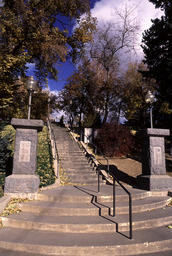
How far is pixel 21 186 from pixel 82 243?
120 inches

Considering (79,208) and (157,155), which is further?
(157,155)

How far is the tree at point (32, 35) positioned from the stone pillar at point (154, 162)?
6785mm

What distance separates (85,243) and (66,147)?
10448mm

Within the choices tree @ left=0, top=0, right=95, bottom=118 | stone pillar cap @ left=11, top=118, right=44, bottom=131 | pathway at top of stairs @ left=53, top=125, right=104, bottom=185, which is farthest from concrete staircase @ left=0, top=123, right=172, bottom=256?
tree @ left=0, top=0, right=95, bottom=118

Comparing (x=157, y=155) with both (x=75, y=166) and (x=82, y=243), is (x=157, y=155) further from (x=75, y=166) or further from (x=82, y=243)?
(x=82, y=243)

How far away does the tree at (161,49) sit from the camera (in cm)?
1170

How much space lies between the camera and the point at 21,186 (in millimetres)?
5875

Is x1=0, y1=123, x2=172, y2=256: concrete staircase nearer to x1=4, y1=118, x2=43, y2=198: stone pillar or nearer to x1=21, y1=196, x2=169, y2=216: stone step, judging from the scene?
x1=21, y1=196, x2=169, y2=216: stone step

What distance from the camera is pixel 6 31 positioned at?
943cm

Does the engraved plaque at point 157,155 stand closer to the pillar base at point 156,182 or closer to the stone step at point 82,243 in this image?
the pillar base at point 156,182

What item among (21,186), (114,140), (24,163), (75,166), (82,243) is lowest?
(82,243)

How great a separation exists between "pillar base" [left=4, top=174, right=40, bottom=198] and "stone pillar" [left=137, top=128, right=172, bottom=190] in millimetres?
4470

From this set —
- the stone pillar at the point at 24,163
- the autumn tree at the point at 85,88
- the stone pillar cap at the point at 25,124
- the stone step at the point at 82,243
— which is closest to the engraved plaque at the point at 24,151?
the stone pillar at the point at 24,163

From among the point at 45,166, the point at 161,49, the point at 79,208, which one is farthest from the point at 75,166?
the point at 161,49
